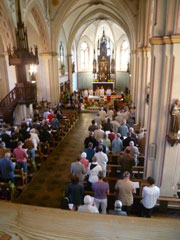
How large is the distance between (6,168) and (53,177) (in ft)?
7.52

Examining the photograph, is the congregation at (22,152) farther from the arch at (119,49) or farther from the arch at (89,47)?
the arch at (119,49)

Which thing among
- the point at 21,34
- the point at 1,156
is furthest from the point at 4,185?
the point at 21,34

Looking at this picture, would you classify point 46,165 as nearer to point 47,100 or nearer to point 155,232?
point 155,232

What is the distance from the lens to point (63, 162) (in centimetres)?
915

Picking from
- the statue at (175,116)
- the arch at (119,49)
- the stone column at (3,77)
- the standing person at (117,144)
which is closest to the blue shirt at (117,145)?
the standing person at (117,144)

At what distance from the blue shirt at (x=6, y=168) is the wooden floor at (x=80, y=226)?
5369mm

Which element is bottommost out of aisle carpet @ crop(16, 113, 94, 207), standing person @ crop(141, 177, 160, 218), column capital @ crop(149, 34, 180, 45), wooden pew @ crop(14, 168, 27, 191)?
aisle carpet @ crop(16, 113, 94, 207)

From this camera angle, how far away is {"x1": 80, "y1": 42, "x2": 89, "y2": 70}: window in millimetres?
33938

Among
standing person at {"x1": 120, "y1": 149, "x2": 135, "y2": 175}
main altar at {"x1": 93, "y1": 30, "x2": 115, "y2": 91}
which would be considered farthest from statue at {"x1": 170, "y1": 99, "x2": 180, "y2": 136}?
main altar at {"x1": 93, "y1": 30, "x2": 115, "y2": 91}

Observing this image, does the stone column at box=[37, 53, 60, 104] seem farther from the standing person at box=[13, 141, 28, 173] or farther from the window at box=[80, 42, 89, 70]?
the window at box=[80, 42, 89, 70]

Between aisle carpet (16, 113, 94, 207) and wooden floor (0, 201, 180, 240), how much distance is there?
18.8 feet

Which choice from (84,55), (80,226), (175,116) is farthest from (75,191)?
(84,55)

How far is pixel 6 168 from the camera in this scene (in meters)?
6.02

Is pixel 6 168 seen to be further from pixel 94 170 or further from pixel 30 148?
pixel 94 170
